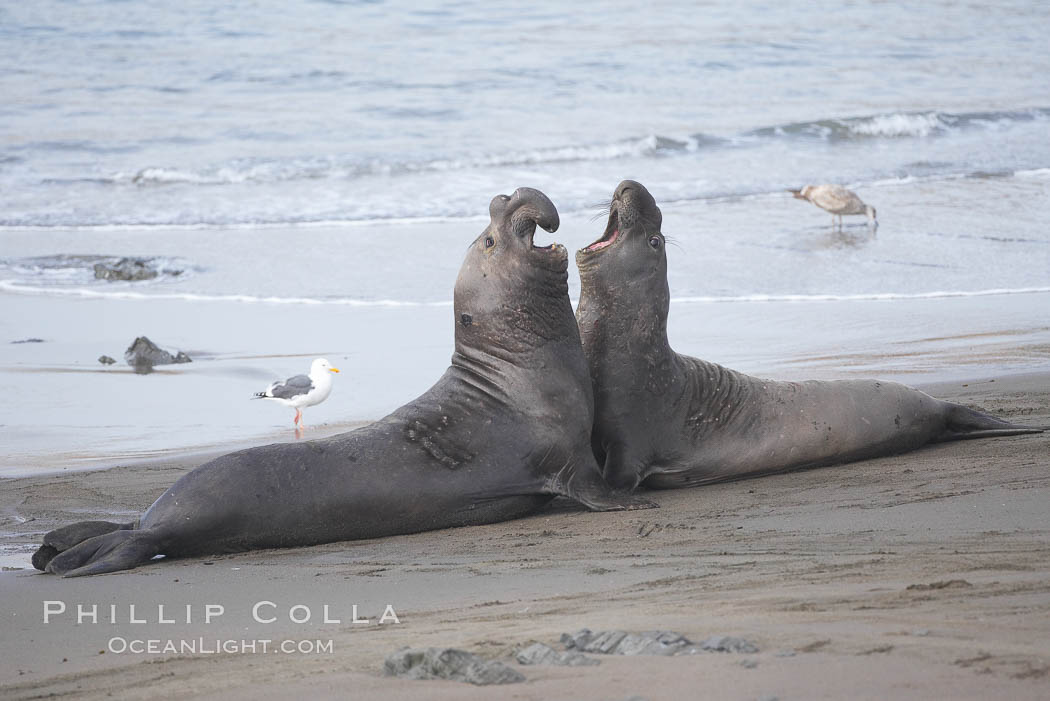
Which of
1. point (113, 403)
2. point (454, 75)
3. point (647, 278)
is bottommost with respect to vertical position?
point (113, 403)

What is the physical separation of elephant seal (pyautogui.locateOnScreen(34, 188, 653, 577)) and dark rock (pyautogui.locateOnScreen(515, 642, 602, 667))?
240cm

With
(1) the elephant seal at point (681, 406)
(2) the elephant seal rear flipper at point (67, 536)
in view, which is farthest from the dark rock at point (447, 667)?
(1) the elephant seal at point (681, 406)

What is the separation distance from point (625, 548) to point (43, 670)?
213 cm

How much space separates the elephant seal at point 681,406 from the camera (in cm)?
631

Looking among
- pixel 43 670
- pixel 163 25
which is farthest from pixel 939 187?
pixel 163 25

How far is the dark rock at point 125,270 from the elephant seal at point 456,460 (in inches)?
305

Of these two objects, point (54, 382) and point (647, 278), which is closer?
point (647, 278)

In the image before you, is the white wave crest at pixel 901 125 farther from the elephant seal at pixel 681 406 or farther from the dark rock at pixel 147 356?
the elephant seal at pixel 681 406

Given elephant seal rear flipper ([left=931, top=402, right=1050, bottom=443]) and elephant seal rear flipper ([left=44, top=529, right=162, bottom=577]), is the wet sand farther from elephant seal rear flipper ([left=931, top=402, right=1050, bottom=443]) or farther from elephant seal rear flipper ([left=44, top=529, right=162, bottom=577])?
elephant seal rear flipper ([left=931, top=402, right=1050, bottom=443])

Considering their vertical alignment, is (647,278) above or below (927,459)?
above

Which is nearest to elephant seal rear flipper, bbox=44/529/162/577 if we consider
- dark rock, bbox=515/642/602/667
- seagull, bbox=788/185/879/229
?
dark rock, bbox=515/642/602/667

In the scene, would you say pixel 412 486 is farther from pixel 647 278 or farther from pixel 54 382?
pixel 54 382

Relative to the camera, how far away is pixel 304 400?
312 inches

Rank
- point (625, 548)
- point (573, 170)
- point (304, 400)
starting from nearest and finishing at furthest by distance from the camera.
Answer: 1. point (625, 548)
2. point (304, 400)
3. point (573, 170)
